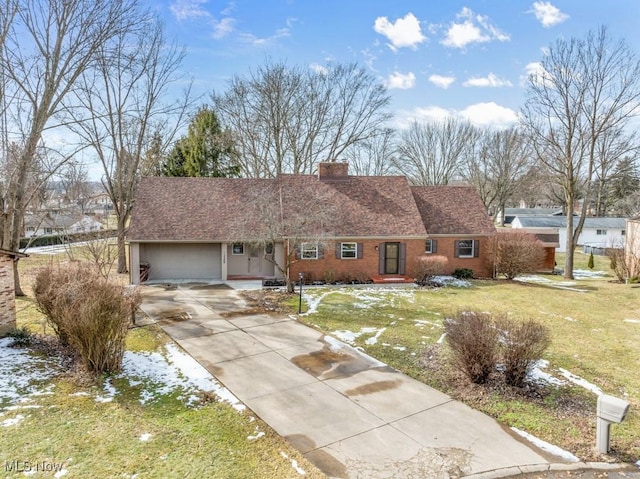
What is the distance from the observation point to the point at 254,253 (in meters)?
20.5

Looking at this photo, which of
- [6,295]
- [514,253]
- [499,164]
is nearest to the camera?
[6,295]

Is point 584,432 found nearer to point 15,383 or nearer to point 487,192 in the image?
point 15,383

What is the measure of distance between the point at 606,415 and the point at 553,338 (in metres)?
6.24

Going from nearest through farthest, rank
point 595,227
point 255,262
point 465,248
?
point 255,262
point 465,248
point 595,227

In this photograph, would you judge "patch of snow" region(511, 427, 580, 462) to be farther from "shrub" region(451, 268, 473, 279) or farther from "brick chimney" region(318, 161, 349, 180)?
"brick chimney" region(318, 161, 349, 180)

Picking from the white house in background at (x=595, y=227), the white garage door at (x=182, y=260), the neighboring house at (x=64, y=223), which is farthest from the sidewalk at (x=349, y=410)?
the white house in background at (x=595, y=227)

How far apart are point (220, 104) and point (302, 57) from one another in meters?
8.46

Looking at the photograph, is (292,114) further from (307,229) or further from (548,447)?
(548,447)

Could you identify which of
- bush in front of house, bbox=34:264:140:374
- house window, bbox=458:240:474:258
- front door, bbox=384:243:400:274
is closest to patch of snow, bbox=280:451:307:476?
bush in front of house, bbox=34:264:140:374

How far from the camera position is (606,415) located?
5.65m

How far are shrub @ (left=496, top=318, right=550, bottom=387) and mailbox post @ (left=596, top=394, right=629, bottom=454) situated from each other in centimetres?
195

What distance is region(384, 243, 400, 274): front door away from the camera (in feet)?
67.5

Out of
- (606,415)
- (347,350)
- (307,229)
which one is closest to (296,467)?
(606,415)

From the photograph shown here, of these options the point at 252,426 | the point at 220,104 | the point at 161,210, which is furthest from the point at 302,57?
the point at 252,426
